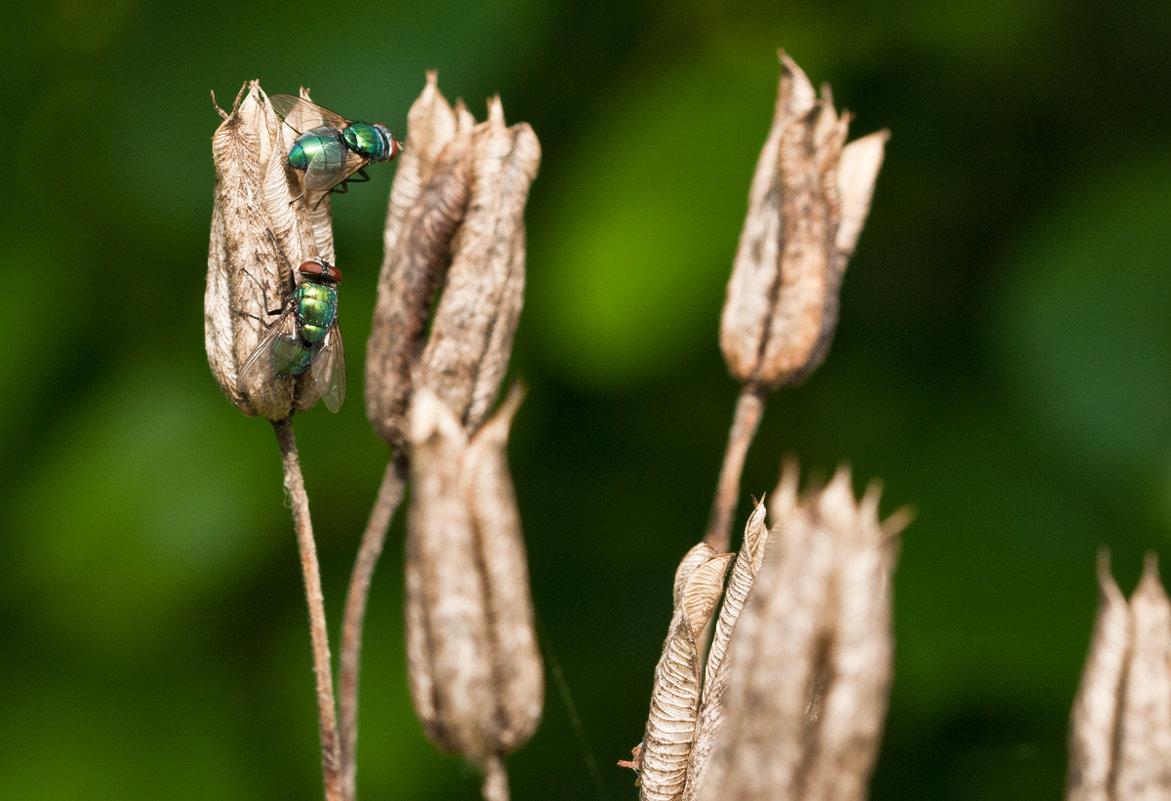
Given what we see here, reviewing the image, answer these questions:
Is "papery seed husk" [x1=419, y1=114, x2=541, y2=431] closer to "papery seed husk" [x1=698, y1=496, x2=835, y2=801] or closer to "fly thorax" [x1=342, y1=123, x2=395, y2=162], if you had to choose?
"fly thorax" [x1=342, y1=123, x2=395, y2=162]

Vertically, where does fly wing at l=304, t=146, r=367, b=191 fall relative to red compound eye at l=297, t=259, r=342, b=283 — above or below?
above

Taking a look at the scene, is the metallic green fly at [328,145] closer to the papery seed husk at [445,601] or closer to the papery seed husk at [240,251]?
the papery seed husk at [240,251]

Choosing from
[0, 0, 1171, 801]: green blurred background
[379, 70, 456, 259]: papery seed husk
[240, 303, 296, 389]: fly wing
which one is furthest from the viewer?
[0, 0, 1171, 801]: green blurred background

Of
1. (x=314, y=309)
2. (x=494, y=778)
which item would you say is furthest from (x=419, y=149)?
(x=494, y=778)

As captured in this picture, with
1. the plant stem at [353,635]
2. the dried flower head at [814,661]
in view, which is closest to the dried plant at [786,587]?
the dried flower head at [814,661]

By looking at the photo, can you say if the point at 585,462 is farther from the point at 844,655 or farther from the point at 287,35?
the point at 844,655

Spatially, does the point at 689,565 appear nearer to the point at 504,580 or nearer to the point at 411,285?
the point at 504,580

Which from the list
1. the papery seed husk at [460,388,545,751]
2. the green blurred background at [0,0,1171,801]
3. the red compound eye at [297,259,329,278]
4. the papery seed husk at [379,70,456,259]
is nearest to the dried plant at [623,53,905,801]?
the papery seed husk at [460,388,545,751]
